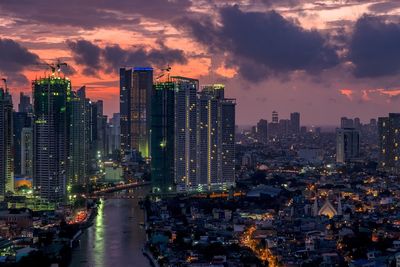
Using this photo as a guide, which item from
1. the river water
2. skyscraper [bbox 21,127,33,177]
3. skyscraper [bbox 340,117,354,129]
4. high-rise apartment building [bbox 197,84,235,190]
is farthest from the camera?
skyscraper [bbox 340,117,354,129]

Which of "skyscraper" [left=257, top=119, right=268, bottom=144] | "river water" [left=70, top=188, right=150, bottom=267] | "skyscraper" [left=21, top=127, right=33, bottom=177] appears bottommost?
"river water" [left=70, top=188, right=150, bottom=267]

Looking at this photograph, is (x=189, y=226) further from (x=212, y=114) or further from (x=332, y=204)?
(x=212, y=114)

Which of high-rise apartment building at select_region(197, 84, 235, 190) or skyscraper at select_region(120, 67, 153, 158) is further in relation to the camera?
skyscraper at select_region(120, 67, 153, 158)

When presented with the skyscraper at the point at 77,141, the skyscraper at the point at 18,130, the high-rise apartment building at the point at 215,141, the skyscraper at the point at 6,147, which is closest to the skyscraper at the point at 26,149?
the skyscraper at the point at 18,130

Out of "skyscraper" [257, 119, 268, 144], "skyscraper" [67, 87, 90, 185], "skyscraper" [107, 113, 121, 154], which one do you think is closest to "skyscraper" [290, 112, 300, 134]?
"skyscraper" [257, 119, 268, 144]

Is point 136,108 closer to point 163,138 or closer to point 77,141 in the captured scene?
point 77,141

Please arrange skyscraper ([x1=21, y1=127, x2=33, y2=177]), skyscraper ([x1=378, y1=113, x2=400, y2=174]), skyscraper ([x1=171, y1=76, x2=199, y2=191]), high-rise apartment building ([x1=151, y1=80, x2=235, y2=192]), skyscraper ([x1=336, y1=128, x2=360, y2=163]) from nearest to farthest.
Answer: high-rise apartment building ([x1=151, y1=80, x2=235, y2=192])
skyscraper ([x1=171, y1=76, x2=199, y2=191])
skyscraper ([x1=21, y1=127, x2=33, y2=177])
skyscraper ([x1=378, y1=113, x2=400, y2=174])
skyscraper ([x1=336, y1=128, x2=360, y2=163])

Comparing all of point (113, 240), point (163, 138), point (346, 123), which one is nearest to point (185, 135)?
point (163, 138)

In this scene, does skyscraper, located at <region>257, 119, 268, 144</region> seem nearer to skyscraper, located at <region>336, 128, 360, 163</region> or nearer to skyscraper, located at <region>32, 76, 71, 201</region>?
skyscraper, located at <region>336, 128, 360, 163</region>
